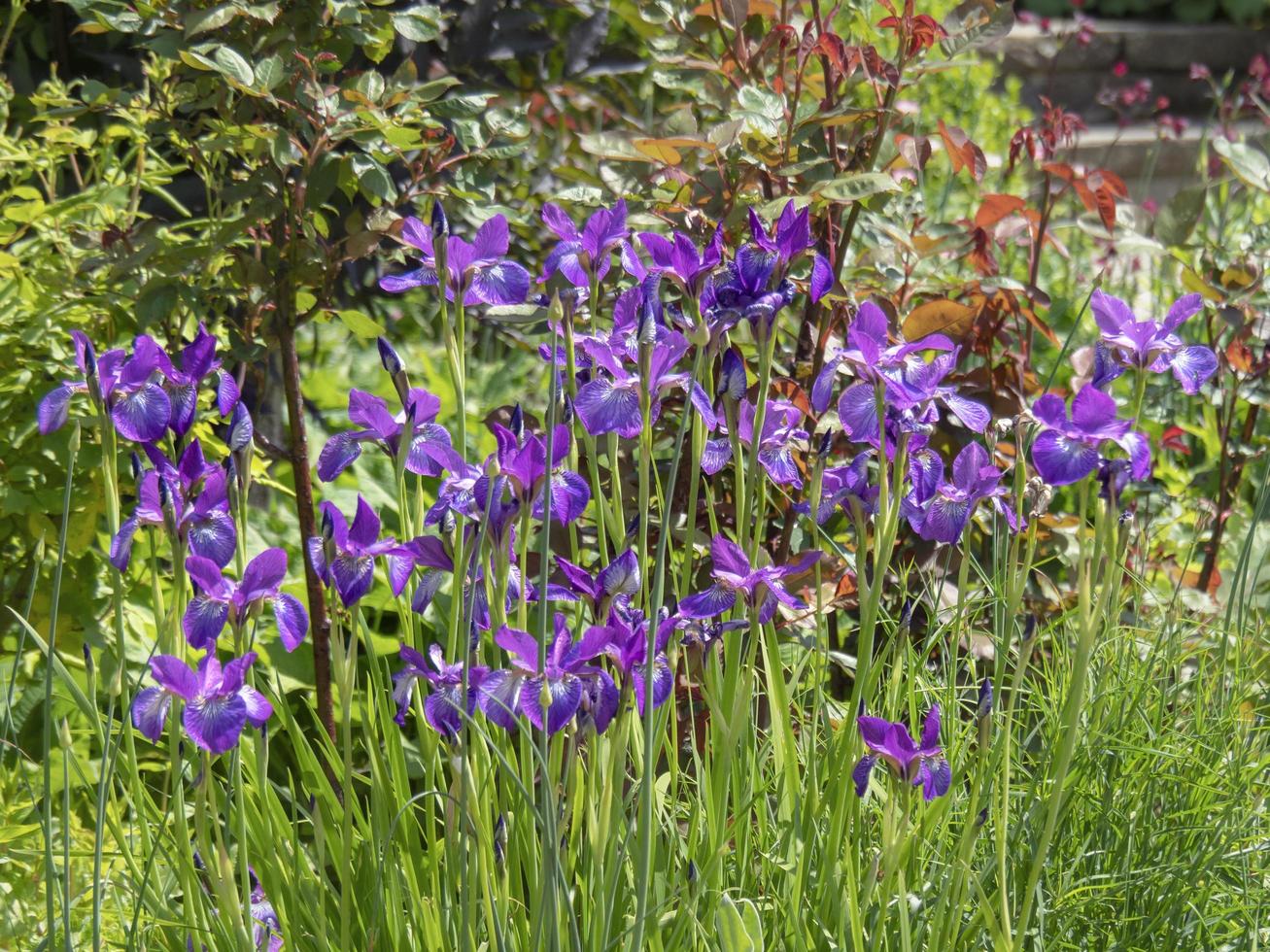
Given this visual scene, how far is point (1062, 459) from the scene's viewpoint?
1271 mm

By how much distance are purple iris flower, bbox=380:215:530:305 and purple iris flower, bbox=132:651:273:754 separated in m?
0.47

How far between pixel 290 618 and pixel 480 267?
0.46 meters

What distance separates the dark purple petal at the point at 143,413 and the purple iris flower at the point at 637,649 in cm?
50

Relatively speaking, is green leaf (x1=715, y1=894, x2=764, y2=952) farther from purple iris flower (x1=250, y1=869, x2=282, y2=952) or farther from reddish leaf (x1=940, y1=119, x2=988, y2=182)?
reddish leaf (x1=940, y1=119, x2=988, y2=182)

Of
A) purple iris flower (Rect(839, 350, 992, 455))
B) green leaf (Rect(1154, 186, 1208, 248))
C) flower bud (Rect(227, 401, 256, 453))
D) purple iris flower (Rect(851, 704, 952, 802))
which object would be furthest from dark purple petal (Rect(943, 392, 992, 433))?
green leaf (Rect(1154, 186, 1208, 248))

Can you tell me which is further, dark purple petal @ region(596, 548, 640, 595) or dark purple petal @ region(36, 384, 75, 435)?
dark purple petal @ region(36, 384, 75, 435)

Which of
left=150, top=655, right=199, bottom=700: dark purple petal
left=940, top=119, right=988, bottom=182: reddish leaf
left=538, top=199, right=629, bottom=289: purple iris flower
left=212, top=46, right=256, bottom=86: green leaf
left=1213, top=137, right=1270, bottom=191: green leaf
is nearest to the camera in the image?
left=150, top=655, right=199, bottom=700: dark purple petal

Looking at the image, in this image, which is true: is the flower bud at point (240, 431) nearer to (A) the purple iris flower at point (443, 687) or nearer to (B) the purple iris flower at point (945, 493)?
(A) the purple iris flower at point (443, 687)

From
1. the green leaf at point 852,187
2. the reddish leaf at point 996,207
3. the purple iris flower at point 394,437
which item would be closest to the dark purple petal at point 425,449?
the purple iris flower at point 394,437

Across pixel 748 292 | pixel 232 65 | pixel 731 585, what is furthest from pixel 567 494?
pixel 232 65

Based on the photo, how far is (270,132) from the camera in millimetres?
1926

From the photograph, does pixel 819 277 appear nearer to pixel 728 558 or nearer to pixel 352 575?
pixel 728 558

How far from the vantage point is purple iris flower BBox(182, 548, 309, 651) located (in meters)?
1.26

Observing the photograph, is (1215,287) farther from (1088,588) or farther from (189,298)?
(189,298)
